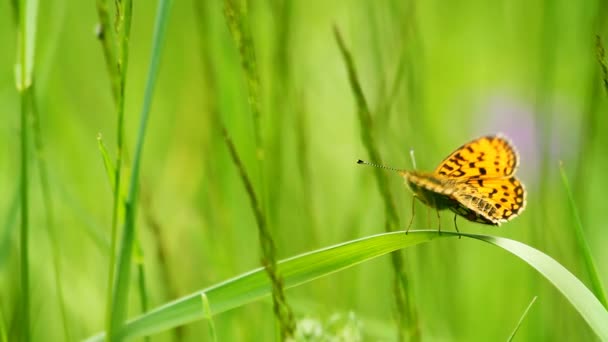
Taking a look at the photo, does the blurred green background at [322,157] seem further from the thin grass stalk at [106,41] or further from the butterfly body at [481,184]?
the thin grass stalk at [106,41]

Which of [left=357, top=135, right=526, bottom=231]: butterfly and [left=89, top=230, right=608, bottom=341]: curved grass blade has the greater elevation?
[left=357, top=135, right=526, bottom=231]: butterfly

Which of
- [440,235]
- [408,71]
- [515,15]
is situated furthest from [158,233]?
[515,15]

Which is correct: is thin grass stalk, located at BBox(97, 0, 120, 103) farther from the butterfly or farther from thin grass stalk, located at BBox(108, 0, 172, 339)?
the butterfly

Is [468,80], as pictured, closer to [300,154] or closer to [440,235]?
[300,154]

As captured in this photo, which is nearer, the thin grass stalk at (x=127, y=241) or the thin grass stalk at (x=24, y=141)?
the thin grass stalk at (x=127, y=241)

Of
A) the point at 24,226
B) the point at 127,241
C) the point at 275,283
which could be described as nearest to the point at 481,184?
the point at 275,283

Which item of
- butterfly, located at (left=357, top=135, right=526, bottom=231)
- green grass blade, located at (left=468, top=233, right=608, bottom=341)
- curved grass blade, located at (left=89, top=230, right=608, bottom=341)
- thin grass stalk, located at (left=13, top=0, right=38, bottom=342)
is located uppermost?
thin grass stalk, located at (left=13, top=0, right=38, bottom=342)

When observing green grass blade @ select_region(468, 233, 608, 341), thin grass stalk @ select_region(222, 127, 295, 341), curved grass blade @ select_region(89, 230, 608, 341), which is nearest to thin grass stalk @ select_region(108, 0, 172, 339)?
curved grass blade @ select_region(89, 230, 608, 341)

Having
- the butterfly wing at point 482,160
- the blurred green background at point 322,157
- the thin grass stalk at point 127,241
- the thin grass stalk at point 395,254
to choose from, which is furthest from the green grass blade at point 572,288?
the thin grass stalk at point 127,241
